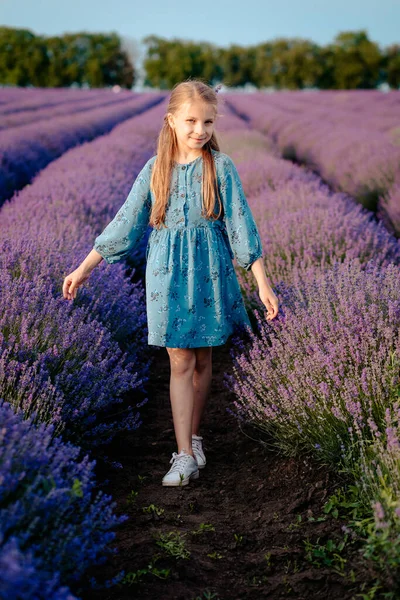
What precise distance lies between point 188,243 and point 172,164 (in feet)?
1.13

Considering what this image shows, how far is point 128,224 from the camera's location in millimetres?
2619

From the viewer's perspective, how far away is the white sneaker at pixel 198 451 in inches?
109

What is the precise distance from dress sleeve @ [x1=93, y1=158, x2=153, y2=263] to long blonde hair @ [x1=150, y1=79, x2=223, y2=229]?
0.17 feet

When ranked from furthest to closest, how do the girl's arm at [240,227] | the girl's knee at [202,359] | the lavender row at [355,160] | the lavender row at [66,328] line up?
the lavender row at [355,160]
the girl's knee at [202,359]
the girl's arm at [240,227]
the lavender row at [66,328]

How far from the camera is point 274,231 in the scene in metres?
4.30

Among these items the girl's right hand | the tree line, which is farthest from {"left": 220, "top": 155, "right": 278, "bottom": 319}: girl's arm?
the tree line

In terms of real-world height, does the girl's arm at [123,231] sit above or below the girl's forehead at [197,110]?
below

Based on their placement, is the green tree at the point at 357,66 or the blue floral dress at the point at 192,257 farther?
the green tree at the point at 357,66

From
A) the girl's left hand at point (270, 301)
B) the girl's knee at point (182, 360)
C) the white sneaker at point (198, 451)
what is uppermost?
the girl's left hand at point (270, 301)

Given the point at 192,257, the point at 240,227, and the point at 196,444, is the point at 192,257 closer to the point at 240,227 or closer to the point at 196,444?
the point at 240,227

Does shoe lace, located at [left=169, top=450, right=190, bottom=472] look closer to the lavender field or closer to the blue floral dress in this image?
the lavender field

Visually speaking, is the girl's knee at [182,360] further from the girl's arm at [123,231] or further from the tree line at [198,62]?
the tree line at [198,62]

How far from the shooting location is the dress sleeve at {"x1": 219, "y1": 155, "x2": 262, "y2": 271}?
2.53 metres

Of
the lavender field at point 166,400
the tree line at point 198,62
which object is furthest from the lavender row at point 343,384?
the tree line at point 198,62
